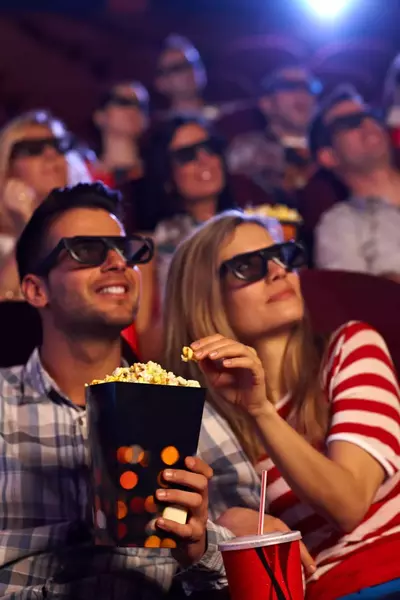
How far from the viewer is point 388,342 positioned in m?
1.62

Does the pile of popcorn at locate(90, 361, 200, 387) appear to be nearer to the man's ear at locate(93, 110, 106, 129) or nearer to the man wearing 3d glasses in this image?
the man wearing 3d glasses

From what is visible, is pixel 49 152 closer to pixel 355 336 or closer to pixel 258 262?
pixel 258 262

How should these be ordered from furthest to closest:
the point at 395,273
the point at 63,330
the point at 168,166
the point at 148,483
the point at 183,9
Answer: the point at 183,9 → the point at 168,166 → the point at 395,273 → the point at 63,330 → the point at 148,483

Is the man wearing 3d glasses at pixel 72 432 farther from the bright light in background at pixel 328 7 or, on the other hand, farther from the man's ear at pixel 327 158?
the bright light in background at pixel 328 7

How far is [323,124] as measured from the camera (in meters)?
2.98

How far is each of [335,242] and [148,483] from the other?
5.57ft

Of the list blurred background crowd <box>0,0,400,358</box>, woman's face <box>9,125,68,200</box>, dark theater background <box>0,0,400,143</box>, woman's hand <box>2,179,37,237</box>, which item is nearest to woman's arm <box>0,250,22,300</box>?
blurred background crowd <box>0,0,400,358</box>

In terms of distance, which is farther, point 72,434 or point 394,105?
point 394,105

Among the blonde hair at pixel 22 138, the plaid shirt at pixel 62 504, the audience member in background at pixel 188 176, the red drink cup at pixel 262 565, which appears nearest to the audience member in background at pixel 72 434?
the plaid shirt at pixel 62 504

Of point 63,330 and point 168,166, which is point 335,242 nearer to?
point 168,166

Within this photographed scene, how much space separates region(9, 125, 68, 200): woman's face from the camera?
252 centimetres

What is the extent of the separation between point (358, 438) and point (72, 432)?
400 millimetres

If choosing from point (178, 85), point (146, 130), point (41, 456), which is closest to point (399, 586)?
point (41, 456)

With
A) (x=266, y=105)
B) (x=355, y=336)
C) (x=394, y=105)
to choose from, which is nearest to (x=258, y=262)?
(x=355, y=336)
